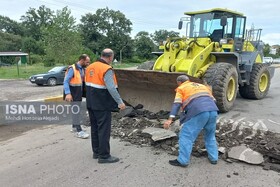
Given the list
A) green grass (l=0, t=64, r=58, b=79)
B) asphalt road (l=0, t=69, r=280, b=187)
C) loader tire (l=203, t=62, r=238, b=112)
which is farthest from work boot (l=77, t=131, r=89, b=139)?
green grass (l=0, t=64, r=58, b=79)

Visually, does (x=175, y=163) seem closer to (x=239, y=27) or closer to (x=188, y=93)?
(x=188, y=93)

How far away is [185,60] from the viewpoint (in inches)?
322

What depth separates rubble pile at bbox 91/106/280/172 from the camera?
4.74 m

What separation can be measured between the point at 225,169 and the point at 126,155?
1.67 meters

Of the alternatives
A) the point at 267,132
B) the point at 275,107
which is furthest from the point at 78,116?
the point at 275,107

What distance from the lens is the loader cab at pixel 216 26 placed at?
889 centimetres

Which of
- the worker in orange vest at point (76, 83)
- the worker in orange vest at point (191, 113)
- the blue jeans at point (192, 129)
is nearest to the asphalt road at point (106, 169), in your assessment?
the blue jeans at point (192, 129)

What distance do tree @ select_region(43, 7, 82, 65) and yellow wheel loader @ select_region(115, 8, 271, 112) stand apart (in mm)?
22839

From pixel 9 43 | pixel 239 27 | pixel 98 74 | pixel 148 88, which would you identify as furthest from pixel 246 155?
pixel 9 43

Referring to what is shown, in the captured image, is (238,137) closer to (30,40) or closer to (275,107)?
(275,107)

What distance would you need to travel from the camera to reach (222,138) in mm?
5551

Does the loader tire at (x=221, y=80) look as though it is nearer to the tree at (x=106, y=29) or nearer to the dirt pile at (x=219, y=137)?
the dirt pile at (x=219, y=137)

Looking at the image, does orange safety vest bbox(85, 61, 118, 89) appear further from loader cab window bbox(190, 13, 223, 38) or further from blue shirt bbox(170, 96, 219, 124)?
loader cab window bbox(190, 13, 223, 38)

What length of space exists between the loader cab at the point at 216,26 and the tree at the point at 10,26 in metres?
84.4
